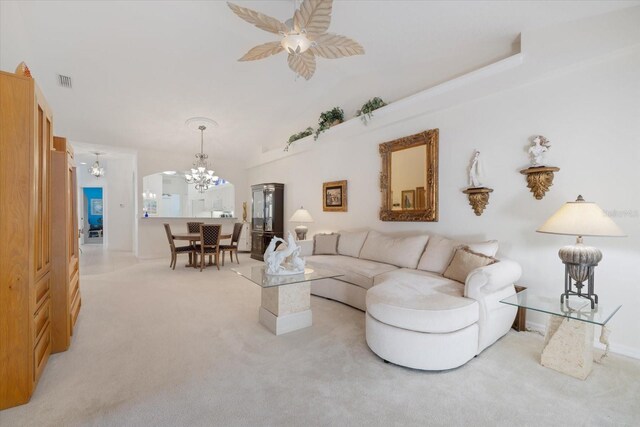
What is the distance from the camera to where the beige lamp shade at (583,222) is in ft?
6.75

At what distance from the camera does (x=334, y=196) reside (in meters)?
5.46

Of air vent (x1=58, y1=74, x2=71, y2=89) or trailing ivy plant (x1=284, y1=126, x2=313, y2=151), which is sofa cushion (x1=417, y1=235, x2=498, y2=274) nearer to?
trailing ivy plant (x1=284, y1=126, x2=313, y2=151)

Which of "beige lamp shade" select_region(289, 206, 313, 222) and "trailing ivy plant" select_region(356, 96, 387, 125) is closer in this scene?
"trailing ivy plant" select_region(356, 96, 387, 125)

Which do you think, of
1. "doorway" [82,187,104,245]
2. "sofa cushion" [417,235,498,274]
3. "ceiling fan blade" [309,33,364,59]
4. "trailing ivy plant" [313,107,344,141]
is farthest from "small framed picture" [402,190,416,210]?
"doorway" [82,187,104,245]

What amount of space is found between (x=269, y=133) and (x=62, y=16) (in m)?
4.10

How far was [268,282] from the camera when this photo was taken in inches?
104

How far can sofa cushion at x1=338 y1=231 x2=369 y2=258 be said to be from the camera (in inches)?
175

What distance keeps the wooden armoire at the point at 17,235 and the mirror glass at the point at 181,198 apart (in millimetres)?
6763

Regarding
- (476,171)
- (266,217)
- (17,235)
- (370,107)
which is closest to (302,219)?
(266,217)

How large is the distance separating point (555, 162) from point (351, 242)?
271 cm

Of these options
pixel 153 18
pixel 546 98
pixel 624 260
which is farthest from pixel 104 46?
pixel 624 260

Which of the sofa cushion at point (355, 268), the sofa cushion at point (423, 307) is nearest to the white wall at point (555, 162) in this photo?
the sofa cushion at point (355, 268)

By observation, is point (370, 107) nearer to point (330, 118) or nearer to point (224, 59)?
point (330, 118)

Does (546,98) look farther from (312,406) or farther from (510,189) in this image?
(312,406)
